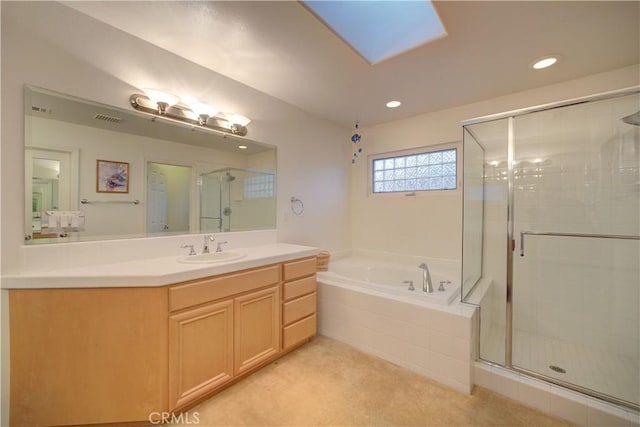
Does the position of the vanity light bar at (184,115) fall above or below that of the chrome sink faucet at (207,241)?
above

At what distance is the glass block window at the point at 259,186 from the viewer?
2.46 m

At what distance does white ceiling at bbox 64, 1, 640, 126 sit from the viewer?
1.47m

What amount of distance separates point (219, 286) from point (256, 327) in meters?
0.46

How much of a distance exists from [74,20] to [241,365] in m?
2.40

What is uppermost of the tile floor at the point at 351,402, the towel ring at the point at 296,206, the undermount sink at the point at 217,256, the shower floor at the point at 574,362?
the towel ring at the point at 296,206

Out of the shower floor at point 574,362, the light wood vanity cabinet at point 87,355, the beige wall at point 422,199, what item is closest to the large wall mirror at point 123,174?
the light wood vanity cabinet at point 87,355

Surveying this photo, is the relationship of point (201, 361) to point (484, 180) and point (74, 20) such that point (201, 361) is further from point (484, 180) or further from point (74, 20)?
point (484, 180)

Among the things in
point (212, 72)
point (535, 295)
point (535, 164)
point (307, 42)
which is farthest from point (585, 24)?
point (212, 72)

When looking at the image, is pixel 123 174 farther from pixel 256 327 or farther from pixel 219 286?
pixel 256 327

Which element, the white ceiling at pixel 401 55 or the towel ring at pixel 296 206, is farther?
the towel ring at pixel 296 206

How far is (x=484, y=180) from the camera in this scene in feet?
8.50

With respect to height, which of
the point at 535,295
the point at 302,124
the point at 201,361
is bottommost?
the point at 201,361

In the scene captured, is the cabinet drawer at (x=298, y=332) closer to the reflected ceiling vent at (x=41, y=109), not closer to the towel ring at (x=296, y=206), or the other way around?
the towel ring at (x=296, y=206)

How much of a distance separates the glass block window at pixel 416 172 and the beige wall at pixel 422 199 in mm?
126
